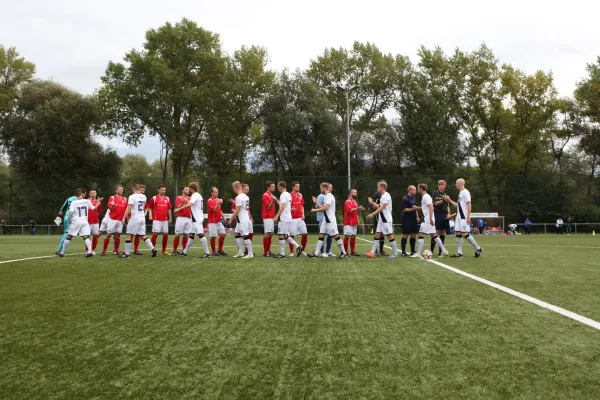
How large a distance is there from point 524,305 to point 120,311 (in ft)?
14.8

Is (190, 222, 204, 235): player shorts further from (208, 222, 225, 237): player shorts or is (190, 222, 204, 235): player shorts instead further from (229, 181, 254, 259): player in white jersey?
(229, 181, 254, 259): player in white jersey

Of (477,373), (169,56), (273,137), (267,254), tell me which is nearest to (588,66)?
(273,137)

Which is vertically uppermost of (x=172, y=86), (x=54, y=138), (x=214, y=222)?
(x=172, y=86)

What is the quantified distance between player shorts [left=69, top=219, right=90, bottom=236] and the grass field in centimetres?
496

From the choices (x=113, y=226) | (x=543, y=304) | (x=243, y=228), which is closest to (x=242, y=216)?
(x=243, y=228)

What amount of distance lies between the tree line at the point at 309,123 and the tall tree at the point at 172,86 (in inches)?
4.9

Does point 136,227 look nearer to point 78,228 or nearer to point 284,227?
point 78,228

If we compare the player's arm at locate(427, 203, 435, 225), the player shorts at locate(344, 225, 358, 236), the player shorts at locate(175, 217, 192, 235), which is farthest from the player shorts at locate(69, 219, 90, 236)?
the player's arm at locate(427, 203, 435, 225)

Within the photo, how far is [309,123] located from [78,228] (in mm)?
29972

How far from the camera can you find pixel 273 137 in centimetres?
4169

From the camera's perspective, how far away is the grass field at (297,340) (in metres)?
2.93

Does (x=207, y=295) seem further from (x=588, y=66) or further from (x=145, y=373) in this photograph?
(x=588, y=66)

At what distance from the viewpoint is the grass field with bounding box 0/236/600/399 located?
293 cm

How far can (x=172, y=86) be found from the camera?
4141 centimetres
